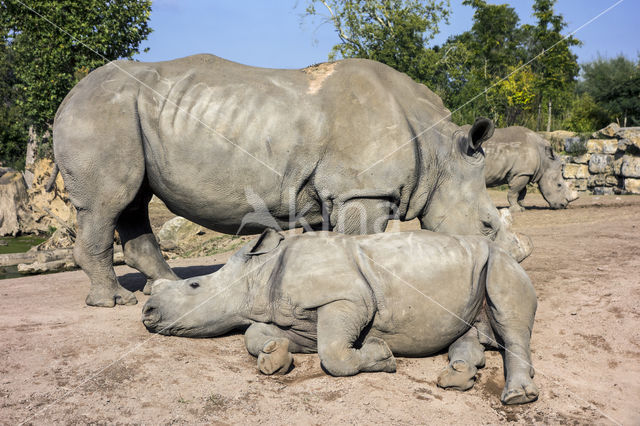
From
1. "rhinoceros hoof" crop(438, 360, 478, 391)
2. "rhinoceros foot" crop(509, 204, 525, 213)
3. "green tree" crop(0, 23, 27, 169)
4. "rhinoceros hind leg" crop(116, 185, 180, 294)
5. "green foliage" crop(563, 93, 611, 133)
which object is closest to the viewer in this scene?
"rhinoceros hoof" crop(438, 360, 478, 391)

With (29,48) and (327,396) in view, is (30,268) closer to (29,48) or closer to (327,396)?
(327,396)

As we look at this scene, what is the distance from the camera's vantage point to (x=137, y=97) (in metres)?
5.16

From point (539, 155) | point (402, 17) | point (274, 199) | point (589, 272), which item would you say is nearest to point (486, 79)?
point (402, 17)

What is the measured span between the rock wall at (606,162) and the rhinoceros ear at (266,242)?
1378 cm

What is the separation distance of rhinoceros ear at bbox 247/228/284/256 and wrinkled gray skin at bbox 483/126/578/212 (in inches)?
366

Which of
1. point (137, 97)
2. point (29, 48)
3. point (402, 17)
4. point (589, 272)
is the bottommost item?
point (589, 272)

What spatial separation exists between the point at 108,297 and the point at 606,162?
15.3 m

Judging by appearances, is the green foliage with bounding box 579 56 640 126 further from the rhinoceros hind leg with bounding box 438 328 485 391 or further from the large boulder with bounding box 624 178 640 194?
the rhinoceros hind leg with bounding box 438 328 485 391

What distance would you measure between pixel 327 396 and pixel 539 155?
430 inches

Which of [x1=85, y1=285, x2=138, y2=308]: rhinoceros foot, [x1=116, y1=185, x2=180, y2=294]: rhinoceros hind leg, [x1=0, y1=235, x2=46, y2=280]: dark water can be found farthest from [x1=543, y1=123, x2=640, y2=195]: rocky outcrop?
[x1=0, y1=235, x2=46, y2=280]: dark water

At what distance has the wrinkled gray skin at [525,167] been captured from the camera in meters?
12.9

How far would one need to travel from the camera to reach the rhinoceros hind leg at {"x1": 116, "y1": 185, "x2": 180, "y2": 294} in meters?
5.96

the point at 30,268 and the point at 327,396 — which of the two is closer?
the point at 327,396

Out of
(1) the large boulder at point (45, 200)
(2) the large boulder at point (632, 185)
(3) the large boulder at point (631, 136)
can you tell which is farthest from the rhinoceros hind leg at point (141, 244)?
(3) the large boulder at point (631, 136)
